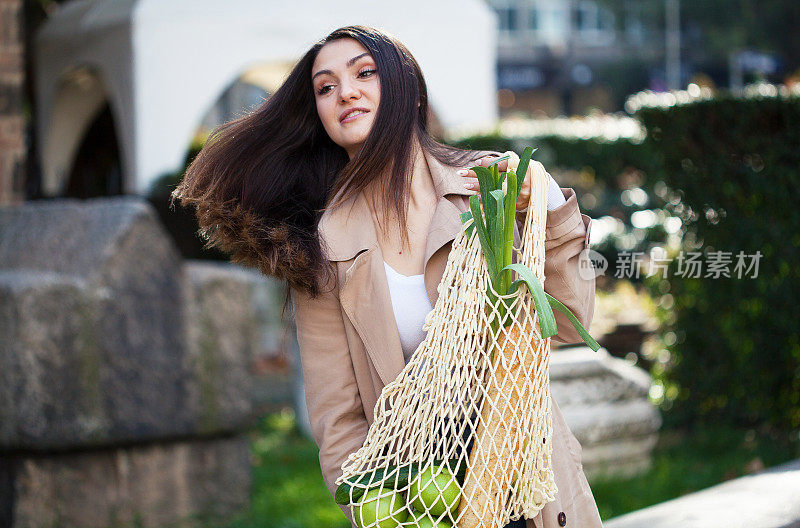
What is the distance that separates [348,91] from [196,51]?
8.14 metres

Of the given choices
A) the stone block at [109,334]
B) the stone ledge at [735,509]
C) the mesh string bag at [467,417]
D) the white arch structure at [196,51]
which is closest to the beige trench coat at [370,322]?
the mesh string bag at [467,417]

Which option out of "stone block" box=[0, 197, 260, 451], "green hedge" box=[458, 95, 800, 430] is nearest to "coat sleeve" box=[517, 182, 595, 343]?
"stone block" box=[0, 197, 260, 451]

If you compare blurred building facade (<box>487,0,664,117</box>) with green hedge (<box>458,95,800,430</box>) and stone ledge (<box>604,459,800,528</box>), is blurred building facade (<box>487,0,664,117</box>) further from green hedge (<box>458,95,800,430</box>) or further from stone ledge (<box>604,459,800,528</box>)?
stone ledge (<box>604,459,800,528</box>)

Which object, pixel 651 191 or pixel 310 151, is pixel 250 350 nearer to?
pixel 310 151

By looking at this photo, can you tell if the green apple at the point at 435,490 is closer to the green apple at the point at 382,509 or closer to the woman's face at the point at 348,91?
the green apple at the point at 382,509

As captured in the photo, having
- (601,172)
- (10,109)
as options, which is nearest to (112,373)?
(10,109)

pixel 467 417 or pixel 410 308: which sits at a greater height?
pixel 410 308

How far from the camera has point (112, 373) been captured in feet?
12.7

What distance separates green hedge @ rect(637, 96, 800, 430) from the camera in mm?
5039

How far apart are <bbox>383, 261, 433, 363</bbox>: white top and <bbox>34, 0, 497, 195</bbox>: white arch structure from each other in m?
6.93

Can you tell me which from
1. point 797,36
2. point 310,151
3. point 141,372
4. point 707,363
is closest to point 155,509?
point 141,372

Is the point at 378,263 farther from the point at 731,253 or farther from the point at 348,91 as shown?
the point at 731,253

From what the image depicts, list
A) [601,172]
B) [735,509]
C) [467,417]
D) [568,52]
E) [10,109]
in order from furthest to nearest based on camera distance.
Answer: [568,52] → [601,172] → [10,109] → [735,509] → [467,417]

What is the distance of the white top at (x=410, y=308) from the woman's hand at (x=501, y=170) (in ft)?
0.75
